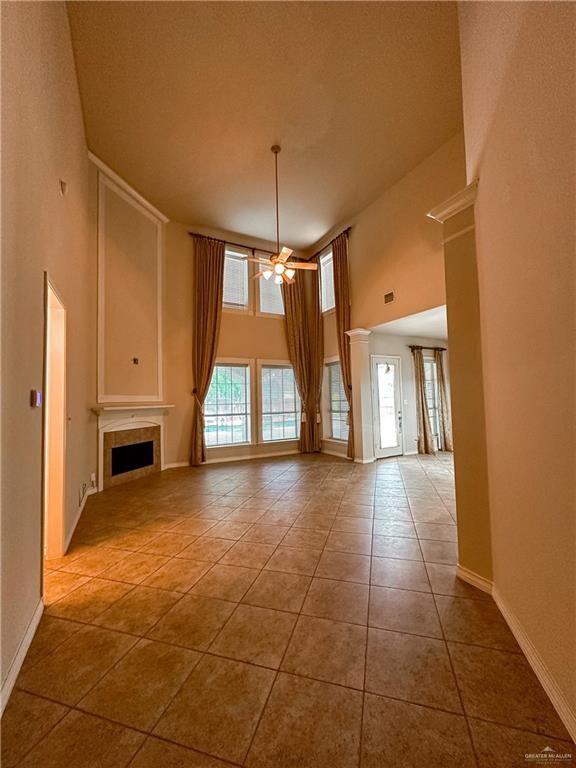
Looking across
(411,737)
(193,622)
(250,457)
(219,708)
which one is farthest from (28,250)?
(250,457)

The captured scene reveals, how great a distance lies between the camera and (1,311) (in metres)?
1.36

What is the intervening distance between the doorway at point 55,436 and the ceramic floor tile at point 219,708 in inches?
76.8

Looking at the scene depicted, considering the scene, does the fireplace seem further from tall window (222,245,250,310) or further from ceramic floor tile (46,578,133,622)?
tall window (222,245,250,310)

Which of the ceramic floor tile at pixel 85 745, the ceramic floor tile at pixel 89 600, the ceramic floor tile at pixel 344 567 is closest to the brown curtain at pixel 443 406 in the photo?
the ceramic floor tile at pixel 344 567

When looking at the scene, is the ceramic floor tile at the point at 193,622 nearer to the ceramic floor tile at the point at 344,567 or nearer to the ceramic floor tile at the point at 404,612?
the ceramic floor tile at the point at 344,567

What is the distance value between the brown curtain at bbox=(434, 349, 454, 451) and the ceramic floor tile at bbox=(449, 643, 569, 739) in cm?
608

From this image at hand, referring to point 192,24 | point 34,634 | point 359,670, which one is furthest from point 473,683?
point 192,24

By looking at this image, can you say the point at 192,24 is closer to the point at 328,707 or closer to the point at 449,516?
the point at 328,707

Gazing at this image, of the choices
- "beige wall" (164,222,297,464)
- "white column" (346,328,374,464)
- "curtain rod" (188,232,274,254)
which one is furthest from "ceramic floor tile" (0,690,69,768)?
"curtain rod" (188,232,274,254)

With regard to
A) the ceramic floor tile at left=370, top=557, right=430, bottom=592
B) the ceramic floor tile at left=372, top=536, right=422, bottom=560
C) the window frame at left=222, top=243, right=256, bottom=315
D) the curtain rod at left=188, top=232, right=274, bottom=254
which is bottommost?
the ceramic floor tile at left=370, top=557, right=430, bottom=592

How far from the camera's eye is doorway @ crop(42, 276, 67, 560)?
8.84 feet

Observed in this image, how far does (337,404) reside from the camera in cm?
721

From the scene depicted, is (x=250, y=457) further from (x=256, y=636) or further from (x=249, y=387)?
(x=256, y=636)

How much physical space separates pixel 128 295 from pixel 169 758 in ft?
18.3
